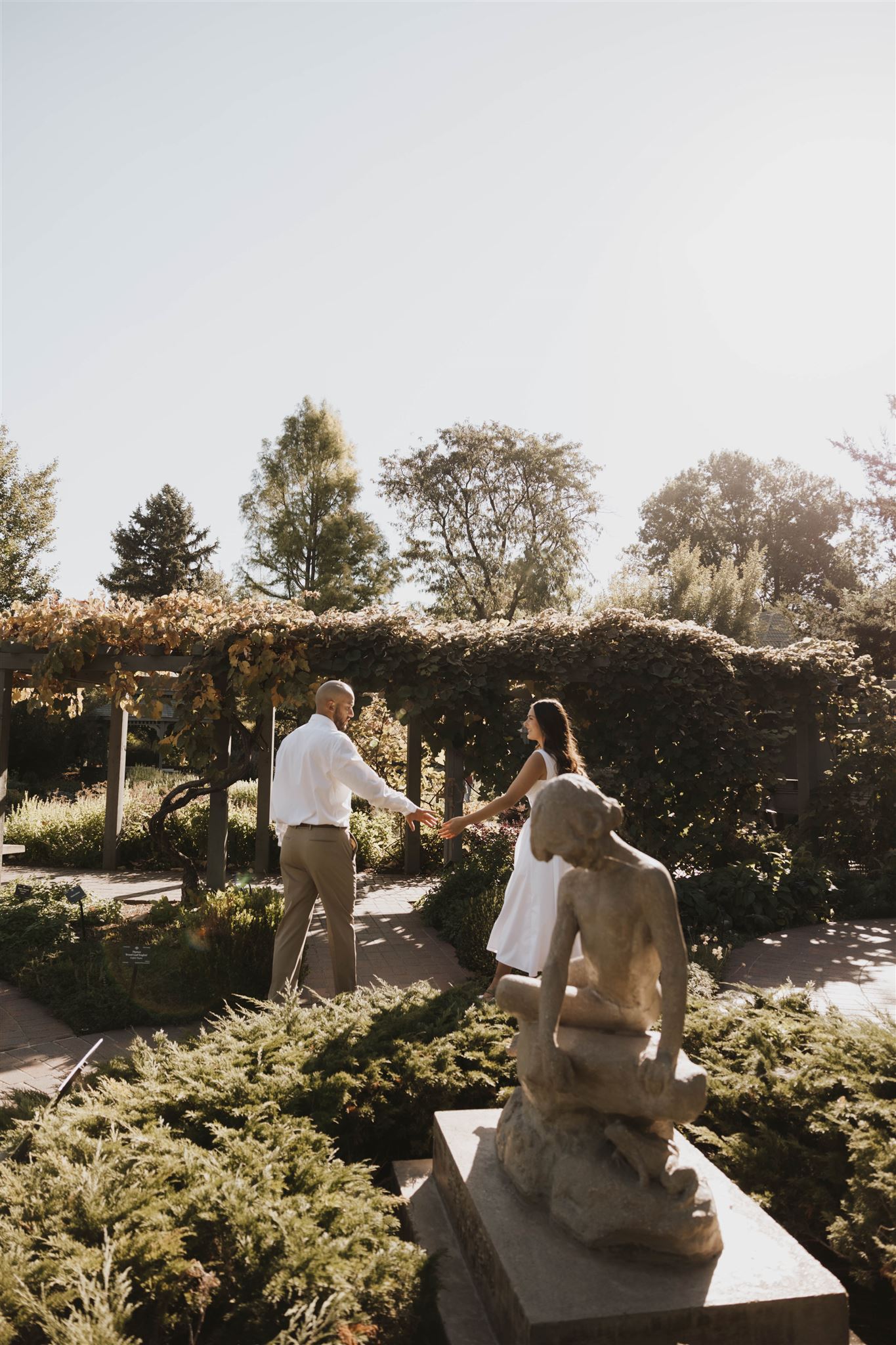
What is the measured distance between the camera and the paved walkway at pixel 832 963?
568cm

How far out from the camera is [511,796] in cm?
490

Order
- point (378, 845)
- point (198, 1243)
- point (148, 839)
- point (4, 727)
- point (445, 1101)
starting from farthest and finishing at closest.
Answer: point (378, 845), point (148, 839), point (4, 727), point (445, 1101), point (198, 1243)

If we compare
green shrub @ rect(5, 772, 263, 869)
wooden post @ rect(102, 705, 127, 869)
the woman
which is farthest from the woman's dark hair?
wooden post @ rect(102, 705, 127, 869)

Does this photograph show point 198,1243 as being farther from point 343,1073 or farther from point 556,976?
point 556,976

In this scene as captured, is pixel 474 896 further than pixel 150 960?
Yes

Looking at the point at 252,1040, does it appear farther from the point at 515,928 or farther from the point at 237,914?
the point at 237,914

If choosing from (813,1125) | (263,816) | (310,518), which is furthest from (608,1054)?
(310,518)

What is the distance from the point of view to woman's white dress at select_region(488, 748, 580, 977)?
4.41m

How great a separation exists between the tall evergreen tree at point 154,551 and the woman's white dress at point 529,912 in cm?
3249

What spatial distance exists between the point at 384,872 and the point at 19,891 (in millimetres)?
4675

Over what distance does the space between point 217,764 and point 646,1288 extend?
5.93m

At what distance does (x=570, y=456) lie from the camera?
32.8 m

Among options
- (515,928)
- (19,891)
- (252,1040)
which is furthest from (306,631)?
(252,1040)

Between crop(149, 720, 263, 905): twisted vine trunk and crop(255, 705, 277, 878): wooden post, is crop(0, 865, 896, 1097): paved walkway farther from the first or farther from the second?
crop(255, 705, 277, 878): wooden post
